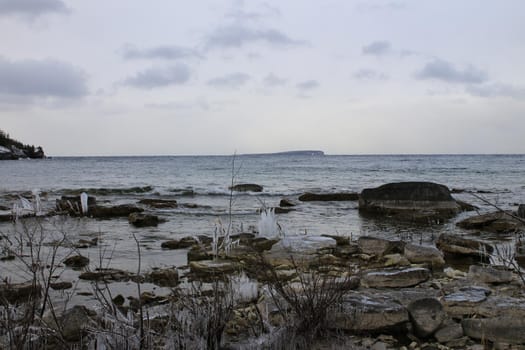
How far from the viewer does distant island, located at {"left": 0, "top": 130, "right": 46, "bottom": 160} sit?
74.1m

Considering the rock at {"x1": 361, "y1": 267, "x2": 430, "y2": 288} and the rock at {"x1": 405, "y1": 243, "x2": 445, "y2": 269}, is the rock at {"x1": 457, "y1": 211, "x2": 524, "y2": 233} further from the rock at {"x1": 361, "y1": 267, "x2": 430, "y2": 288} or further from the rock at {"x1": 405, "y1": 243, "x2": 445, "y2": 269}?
the rock at {"x1": 361, "y1": 267, "x2": 430, "y2": 288}

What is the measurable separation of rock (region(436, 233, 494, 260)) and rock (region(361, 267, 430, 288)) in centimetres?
270

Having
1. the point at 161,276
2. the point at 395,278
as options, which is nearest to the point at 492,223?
the point at 395,278

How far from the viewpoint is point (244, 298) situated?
16.4ft

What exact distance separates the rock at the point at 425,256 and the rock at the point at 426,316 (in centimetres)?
320

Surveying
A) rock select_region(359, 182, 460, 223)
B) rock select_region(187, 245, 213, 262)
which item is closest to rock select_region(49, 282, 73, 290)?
rock select_region(187, 245, 213, 262)

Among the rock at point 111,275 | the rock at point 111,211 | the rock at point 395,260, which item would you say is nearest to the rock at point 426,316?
the rock at point 395,260

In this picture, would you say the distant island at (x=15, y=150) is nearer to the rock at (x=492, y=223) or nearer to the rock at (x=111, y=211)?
the rock at (x=111, y=211)

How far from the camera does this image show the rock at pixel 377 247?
26.1 feet

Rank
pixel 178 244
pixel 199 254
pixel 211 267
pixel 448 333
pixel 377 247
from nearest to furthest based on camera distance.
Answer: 1. pixel 448 333
2. pixel 211 267
3. pixel 199 254
4. pixel 377 247
5. pixel 178 244

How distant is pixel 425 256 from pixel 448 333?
3.45 m

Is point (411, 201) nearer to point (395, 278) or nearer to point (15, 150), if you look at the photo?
point (395, 278)

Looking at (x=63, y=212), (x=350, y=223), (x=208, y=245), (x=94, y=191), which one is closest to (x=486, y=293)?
(x=208, y=245)

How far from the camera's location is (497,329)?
12.5 feet
